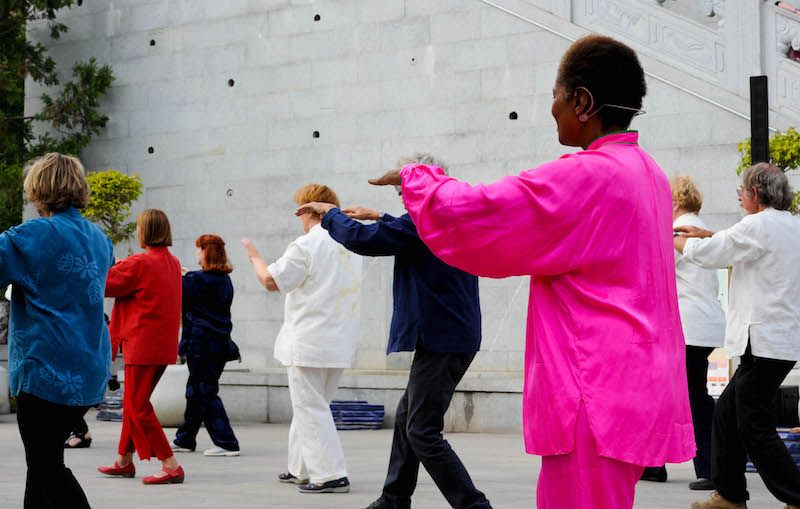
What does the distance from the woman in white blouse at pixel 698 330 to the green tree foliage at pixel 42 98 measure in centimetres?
1033

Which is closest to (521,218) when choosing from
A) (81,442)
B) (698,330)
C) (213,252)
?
(698,330)

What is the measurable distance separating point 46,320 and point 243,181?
35.5ft

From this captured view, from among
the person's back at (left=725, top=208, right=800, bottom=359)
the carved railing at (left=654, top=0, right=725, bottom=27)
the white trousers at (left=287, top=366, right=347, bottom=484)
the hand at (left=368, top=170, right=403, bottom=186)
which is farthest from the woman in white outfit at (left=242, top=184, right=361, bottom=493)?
the carved railing at (left=654, top=0, right=725, bottom=27)

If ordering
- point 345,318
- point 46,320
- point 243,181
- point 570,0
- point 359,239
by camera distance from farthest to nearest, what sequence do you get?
point 243,181, point 570,0, point 345,318, point 359,239, point 46,320

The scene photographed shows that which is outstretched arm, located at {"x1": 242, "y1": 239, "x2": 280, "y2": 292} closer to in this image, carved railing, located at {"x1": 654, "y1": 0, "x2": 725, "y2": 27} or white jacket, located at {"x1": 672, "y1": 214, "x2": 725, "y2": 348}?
white jacket, located at {"x1": 672, "y1": 214, "x2": 725, "y2": 348}

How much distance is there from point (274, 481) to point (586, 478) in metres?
5.47

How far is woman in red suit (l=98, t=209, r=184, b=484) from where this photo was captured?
7.70 m

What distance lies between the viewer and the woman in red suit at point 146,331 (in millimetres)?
7699

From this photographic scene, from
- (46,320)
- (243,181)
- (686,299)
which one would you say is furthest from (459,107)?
(46,320)

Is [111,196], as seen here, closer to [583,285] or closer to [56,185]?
[56,185]

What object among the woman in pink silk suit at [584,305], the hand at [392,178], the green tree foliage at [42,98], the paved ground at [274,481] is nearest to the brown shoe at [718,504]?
the paved ground at [274,481]

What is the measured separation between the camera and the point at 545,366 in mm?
2717

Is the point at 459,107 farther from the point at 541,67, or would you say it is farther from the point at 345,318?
the point at 345,318

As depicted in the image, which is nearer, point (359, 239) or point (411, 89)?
point (359, 239)
